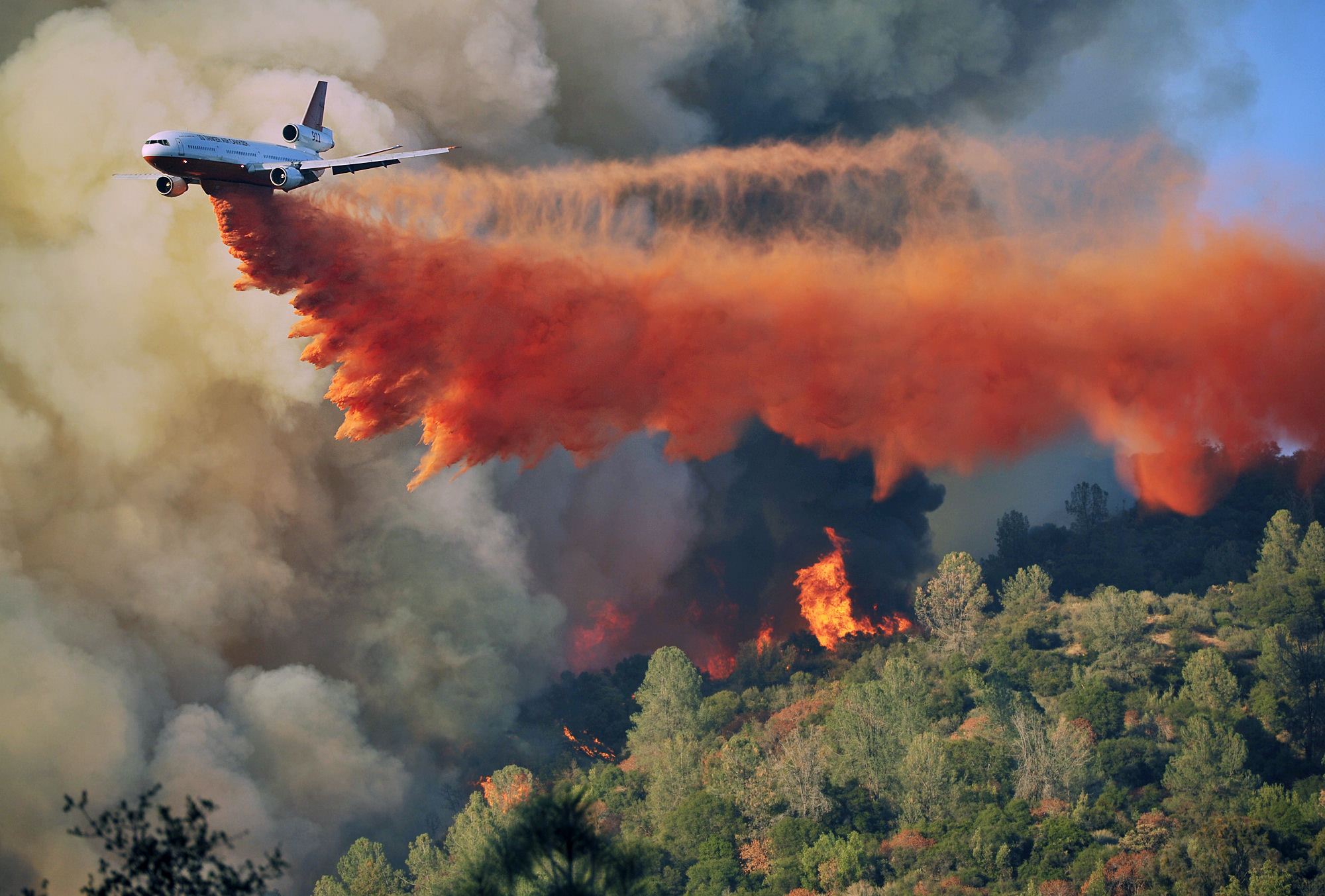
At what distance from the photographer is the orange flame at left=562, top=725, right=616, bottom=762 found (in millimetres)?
101875

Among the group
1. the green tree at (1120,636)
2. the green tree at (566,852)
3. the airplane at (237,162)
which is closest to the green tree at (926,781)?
the green tree at (1120,636)

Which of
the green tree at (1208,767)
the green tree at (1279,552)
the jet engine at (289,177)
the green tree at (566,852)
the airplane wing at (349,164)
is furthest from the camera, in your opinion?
the green tree at (1279,552)

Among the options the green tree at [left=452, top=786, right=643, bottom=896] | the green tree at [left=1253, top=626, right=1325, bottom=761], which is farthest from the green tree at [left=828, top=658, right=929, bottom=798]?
the green tree at [left=452, top=786, right=643, bottom=896]

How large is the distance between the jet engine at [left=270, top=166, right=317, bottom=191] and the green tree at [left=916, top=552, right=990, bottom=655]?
74543 mm

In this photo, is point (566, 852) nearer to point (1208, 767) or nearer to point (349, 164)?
point (349, 164)

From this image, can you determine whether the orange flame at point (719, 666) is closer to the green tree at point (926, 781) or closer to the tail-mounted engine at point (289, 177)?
the green tree at point (926, 781)

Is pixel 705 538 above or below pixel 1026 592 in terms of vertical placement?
above

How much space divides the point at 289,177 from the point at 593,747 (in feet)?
212

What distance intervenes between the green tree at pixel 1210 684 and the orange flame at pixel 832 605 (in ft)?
93.0

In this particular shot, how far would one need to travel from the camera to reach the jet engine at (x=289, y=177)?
50.1 m

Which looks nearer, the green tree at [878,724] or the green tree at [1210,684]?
the green tree at [878,724]

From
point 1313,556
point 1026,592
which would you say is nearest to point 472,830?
point 1026,592

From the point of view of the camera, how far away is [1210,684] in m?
92.4

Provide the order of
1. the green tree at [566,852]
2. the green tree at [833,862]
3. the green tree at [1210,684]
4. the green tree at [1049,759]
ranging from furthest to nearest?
1. the green tree at [1210,684]
2. the green tree at [1049,759]
3. the green tree at [833,862]
4. the green tree at [566,852]
